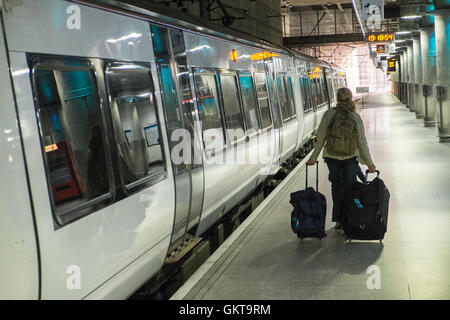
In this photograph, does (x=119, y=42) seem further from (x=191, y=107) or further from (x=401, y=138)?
(x=401, y=138)

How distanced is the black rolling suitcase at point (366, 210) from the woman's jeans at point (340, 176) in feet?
1.26

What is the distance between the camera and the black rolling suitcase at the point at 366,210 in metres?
6.27

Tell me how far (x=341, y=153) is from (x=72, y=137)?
12.0 ft

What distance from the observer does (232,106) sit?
830 cm

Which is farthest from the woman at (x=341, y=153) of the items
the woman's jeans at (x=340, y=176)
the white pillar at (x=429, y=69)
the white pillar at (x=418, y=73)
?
the white pillar at (x=418, y=73)

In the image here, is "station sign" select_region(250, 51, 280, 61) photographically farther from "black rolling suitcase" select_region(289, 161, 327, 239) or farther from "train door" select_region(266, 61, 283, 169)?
"black rolling suitcase" select_region(289, 161, 327, 239)

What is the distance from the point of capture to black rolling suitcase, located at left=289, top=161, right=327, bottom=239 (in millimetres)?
6637

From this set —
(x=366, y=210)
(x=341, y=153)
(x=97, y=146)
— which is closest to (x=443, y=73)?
(x=341, y=153)

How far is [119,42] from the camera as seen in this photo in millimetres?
4684

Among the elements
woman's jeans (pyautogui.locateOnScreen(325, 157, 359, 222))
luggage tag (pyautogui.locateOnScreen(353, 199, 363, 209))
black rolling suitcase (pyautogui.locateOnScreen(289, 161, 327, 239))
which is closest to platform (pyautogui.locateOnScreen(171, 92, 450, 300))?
black rolling suitcase (pyautogui.locateOnScreen(289, 161, 327, 239))

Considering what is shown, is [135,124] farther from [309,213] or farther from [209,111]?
[309,213]

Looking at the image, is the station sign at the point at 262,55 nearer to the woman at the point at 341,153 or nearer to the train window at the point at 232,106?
the train window at the point at 232,106

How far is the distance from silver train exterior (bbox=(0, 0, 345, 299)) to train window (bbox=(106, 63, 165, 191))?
0.01 meters
